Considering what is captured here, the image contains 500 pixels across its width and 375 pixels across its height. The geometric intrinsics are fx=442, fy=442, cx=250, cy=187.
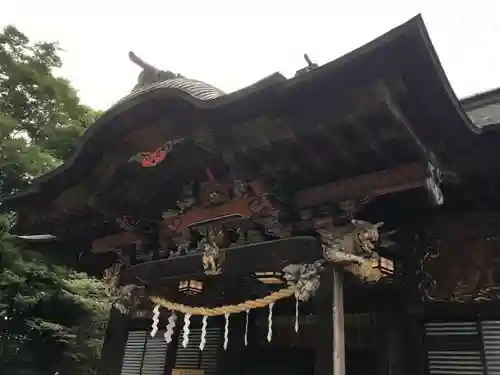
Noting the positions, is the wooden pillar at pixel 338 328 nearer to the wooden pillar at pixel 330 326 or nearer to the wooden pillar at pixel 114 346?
the wooden pillar at pixel 330 326

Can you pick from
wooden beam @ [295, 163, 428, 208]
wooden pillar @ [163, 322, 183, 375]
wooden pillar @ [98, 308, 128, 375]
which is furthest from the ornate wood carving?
wooden pillar @ [98, 308, 128, 375]

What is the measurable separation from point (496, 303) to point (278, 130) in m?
2.48

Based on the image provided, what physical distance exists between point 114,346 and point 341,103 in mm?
4582

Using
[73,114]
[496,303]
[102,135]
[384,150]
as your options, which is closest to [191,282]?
[102,135]

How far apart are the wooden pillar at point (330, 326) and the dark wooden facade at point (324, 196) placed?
0.01 m

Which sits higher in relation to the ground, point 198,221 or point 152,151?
point 152,151

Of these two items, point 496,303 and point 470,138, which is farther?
point 496,303

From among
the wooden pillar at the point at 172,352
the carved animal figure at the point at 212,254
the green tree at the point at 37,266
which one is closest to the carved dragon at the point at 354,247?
the carved animal figure at the point at 212,254

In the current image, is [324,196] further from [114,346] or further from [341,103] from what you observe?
[114,346]

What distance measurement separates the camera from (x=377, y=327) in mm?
4484

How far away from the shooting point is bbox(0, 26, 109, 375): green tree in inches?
396

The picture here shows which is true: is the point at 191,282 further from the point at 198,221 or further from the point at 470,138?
the point at 470,138

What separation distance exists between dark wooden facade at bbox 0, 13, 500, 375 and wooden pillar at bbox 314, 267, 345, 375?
0.4 inches

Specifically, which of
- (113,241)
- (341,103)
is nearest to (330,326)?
(341,103)
